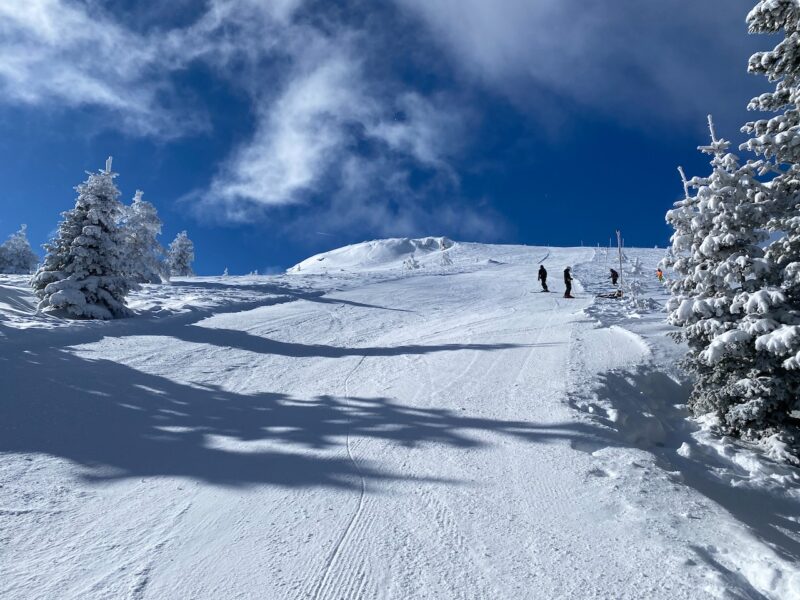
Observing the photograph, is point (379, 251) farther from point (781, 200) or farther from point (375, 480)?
point (375, 480)

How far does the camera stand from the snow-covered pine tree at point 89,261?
51.4ft

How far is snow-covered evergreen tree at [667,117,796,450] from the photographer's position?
23.1ft

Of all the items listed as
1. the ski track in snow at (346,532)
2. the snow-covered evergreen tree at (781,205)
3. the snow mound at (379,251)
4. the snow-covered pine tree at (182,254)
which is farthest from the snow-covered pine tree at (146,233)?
the snow mound at (379,251)

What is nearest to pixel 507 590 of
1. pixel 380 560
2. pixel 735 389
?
pixel 380 560

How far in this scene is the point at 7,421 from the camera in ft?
20.0

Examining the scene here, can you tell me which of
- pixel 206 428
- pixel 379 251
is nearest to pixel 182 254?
pixel 206 428

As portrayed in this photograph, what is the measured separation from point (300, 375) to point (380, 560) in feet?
20.6

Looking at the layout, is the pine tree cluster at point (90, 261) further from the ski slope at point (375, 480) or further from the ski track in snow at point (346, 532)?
the ski track in snow at point (346, 532)

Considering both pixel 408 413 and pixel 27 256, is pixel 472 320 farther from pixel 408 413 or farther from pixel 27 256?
pixel 27 256

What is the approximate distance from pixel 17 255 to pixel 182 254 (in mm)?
16471

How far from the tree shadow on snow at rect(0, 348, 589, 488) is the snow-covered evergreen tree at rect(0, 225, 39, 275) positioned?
53.6m

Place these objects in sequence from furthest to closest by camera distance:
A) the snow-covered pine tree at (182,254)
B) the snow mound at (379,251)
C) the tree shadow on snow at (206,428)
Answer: the snow mound at (379,251) → the snow-covered pine tree at (182,254) → the tree shadow on snow at (206,428)

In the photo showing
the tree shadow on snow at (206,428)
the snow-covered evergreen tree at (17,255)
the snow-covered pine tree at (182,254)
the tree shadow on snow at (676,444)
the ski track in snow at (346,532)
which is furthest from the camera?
the snow-covered pine tree at (182,254)

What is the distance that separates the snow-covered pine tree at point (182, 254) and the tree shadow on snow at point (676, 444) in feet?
177
